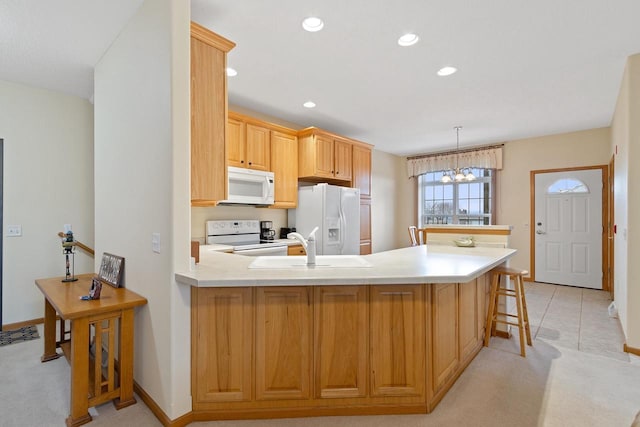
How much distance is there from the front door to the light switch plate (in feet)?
19.6

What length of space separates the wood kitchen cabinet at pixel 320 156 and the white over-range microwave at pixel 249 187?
23.6 inches

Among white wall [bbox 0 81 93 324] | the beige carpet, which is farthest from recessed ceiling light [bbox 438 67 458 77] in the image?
white wall [bbox 0 81 93 324]

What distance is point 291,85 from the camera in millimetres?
3463

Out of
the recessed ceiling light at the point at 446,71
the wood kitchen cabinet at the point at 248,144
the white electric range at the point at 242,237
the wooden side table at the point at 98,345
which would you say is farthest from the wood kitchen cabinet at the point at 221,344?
the recessed ceiling light at the point at 446,71

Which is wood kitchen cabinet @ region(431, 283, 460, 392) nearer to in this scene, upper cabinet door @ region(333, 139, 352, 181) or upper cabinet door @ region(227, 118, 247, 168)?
upper cabinet door @ region(227, 118, 247, 168)

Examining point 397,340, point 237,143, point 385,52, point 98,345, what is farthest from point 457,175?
point 98,345

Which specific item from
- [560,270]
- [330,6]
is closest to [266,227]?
[330,6]

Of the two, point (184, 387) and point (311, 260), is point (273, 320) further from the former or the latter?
point (184, 387)

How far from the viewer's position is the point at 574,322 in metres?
3.59

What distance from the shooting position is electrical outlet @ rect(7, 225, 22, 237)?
10.7 feet

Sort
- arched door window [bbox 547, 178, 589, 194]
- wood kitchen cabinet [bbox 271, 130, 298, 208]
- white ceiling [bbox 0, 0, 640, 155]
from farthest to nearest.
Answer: arched door window [bbox 547, 178, 589, 194]
wood kitchen cabinet [bbox 271, 130, 298, 208]
white ceiling [bbox 0, 0, 640, 155]

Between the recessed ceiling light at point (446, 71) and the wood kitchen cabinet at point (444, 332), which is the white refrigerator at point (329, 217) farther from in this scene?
the wood kitchen cabinet at point (444, 332)

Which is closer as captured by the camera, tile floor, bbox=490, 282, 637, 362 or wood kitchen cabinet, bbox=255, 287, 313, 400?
wood kitchen cabinet, bbox=255, 287, 313, 400

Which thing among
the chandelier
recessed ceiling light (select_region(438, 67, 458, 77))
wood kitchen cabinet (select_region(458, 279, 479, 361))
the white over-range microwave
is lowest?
wood kitchen cabinet (select_region(458, 279, 479, 361))
